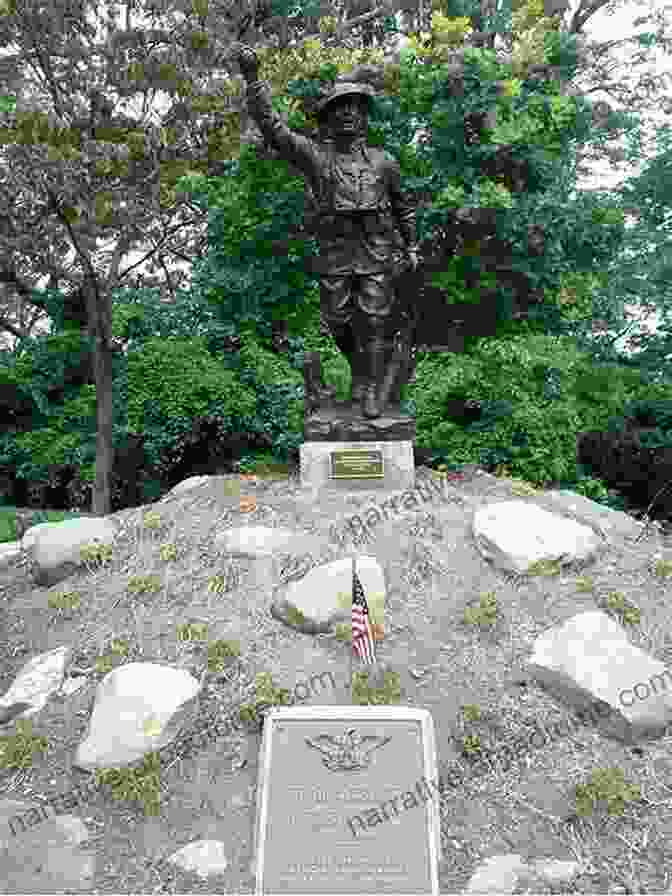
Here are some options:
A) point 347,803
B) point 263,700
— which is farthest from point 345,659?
point 347,803

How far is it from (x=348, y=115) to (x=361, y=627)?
445 cm

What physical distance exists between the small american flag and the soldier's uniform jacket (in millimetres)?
3374

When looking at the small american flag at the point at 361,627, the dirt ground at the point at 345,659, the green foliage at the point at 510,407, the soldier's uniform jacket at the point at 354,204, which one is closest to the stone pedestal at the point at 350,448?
the dirt ground at the point at 345,659

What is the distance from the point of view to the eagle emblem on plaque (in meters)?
3.58

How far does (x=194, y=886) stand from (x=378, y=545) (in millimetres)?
2602

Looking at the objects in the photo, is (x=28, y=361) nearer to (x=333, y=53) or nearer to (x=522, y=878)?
(x=333, y=53)

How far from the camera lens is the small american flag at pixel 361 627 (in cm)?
416

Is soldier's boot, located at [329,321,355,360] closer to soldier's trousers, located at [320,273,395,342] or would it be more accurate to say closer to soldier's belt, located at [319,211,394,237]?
soldier's trousers, located at [320,273,395,342]

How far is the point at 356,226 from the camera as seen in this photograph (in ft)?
21.7

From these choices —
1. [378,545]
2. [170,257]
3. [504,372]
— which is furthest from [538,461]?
[170,257]

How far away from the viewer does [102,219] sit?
35.6 feet

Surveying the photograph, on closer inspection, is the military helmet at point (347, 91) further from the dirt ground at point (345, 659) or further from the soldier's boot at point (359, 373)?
the dirt ground at point (345, 659)

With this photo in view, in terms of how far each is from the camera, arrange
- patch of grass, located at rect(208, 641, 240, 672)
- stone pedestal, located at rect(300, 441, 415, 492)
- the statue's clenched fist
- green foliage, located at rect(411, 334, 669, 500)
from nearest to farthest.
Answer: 1. patch of grass, located at rect(208, 641, 240, 672)
2. the statue's clenched fist
3. stone pedestal, located at rect(300, 441, 415, 492)
4. green foliage, located at rect(411, 334, 669, 500)

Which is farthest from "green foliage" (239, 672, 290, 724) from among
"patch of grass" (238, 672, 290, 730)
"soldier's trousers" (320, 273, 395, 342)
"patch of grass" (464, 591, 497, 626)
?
"soldier's trousers" (320, 273, 395, 342)
